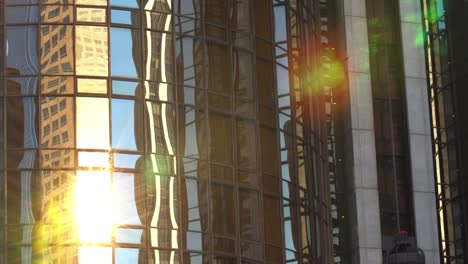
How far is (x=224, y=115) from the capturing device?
44.9 m

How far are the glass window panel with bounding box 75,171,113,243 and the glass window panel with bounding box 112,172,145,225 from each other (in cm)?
20

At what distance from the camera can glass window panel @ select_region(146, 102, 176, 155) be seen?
4353 centimetres

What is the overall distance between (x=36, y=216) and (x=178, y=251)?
4169 millimetres

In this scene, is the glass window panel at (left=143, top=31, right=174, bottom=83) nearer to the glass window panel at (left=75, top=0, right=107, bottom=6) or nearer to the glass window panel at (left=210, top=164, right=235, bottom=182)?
the glass window panel at (left=75, top=0, right=107, bottom=6)

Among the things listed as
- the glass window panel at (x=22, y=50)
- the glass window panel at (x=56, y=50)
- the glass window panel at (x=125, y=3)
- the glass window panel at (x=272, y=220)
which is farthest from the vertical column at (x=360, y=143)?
the glass window panel at (x=22, y=50)

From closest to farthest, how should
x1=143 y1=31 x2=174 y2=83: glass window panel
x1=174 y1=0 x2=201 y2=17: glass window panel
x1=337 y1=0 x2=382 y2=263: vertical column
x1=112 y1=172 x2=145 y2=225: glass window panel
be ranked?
1. x1=112 y1=172 x2=145 y2=225: glass window panel
2. x1=143 y1=31 x2=174 y2=83: glass window panel
3. x1=174 y1=0 x2=201 y2=17: glass window panel
4. x1=337 y1=0 x2=382 y2=263: vertical column

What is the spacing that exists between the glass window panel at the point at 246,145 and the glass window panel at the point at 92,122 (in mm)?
4224

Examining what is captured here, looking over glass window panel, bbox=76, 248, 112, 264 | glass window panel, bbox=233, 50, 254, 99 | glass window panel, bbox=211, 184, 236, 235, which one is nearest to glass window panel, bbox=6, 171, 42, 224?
glass window panel, bbox=76, 248, 112, 264

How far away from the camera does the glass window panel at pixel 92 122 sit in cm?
4322

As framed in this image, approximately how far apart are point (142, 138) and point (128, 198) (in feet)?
6.06

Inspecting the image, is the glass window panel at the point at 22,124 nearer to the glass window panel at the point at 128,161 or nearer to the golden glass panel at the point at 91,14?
the glass window panel at the point at 128,161

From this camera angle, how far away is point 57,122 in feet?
142

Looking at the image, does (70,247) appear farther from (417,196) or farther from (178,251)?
(417,196)

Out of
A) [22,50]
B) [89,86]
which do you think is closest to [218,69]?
[89,86]
